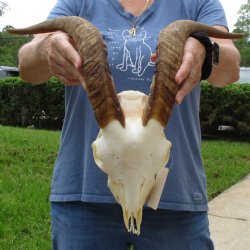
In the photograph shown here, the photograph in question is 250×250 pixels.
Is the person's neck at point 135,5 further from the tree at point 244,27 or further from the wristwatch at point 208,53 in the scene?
the tree at point 244,27

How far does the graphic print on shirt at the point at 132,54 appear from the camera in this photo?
2275mm

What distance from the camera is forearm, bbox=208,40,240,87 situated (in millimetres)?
2178

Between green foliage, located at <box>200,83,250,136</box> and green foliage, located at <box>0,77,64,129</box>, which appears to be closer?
green foliage, located at <box>200,83,250,136</box>

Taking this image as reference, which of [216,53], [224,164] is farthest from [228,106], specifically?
[216,53]

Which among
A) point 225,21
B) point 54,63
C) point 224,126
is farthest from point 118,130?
point 224,126

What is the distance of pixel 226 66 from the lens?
223 centimetres

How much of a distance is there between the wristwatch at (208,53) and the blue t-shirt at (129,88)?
29cm

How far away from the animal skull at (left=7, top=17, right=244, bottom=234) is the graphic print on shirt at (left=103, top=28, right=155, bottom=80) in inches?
19.4

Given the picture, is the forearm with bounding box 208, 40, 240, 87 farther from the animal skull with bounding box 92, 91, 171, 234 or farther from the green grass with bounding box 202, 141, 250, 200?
the green grass with bounding box 202, 141, 250, 200

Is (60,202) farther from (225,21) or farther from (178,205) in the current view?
(225,21)

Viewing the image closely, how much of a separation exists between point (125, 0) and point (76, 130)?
60 centimetres

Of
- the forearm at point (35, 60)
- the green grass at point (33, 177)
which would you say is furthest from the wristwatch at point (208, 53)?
the green grass at point (33, 177)

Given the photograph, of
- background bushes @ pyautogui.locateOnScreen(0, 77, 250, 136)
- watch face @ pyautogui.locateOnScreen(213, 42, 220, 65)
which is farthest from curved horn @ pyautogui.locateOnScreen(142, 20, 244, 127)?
background bushes @ pyautogui.locateOnScreen(0, 77, 250, 136)

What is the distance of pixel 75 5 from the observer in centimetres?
245
